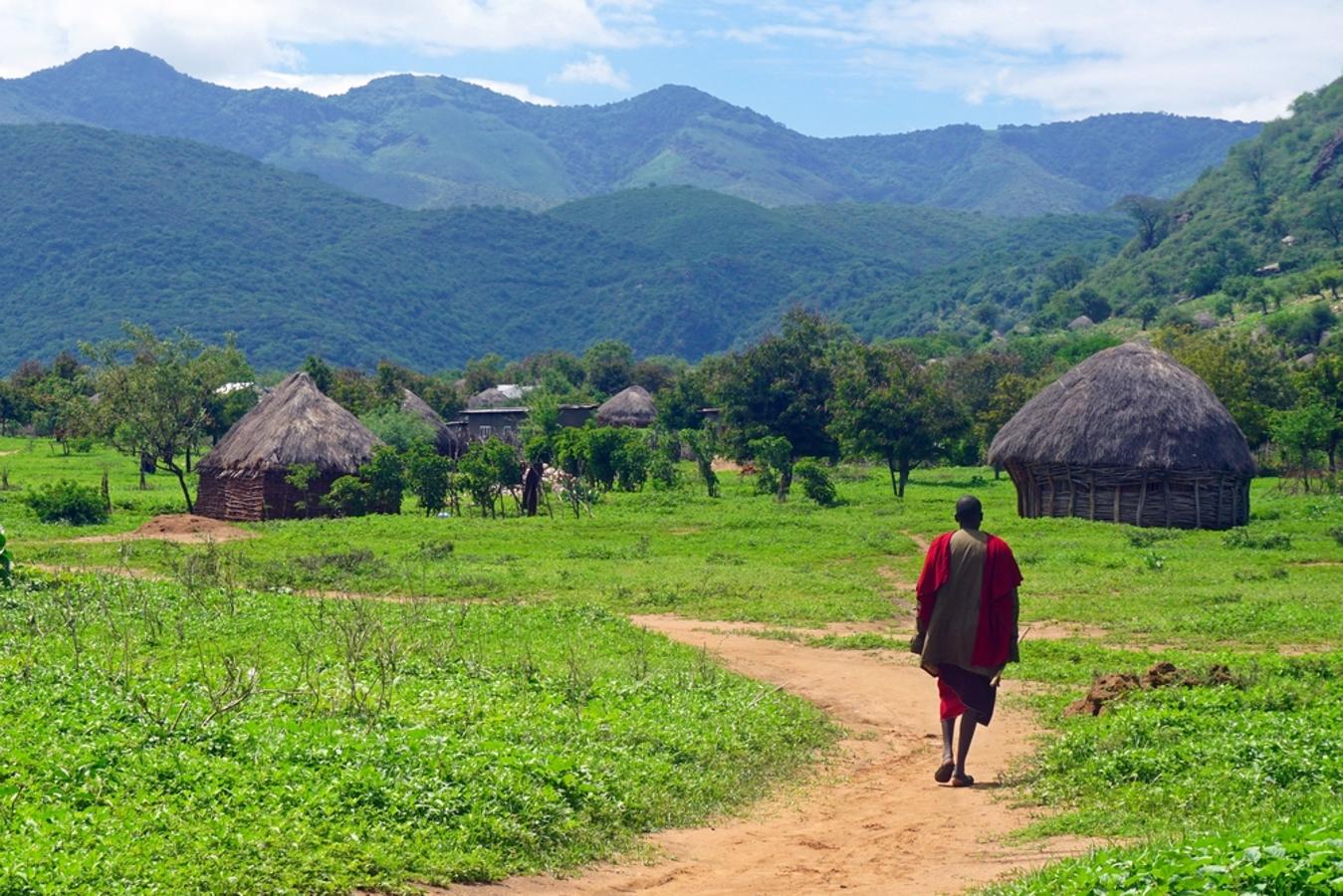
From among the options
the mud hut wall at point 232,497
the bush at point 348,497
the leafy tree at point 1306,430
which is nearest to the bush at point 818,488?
the bush at point 348,497

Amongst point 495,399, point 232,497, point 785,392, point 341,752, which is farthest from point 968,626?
point 495,399

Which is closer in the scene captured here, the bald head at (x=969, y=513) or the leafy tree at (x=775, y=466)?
the bald head at (x=969, y=513)

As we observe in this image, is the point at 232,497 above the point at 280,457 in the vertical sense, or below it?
Result: below

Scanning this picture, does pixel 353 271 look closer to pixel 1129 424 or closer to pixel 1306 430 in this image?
pixel 1306 430

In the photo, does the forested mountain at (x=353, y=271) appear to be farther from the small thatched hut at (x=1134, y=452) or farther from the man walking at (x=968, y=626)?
the man walking at (x=968, y=626)

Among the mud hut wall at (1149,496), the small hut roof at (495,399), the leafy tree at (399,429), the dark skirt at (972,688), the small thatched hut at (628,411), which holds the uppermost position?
the small hut roof at (495,399)

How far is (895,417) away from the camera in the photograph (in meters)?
36.8

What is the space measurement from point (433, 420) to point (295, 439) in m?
18.0

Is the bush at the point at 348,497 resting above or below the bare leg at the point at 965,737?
above

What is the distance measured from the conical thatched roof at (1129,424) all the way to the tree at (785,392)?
12550 mm

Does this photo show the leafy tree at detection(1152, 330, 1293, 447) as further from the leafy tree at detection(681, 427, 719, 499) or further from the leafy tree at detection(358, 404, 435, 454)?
the leafy tree at detection(358, 404, 435, 454)

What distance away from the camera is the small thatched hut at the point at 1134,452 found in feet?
101

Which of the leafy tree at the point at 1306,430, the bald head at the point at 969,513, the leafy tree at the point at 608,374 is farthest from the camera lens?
the leafy tree at the point at 608,374

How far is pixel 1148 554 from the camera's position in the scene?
22.9m
